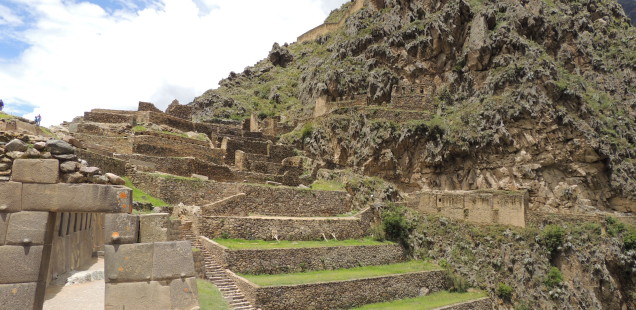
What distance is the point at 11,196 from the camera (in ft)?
22.3

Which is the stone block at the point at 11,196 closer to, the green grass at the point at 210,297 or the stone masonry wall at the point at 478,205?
the green grass at the point at 210,297

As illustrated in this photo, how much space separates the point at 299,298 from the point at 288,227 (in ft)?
15.5

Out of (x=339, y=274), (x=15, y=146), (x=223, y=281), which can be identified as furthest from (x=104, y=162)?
(x=15, y=146)

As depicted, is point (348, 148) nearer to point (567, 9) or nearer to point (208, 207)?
point (208, 207)

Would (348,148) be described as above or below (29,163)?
above

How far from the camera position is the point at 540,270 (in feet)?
71.5

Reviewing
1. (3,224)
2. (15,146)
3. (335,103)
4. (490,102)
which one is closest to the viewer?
(3,224)

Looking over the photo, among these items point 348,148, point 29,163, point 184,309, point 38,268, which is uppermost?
point 348,148

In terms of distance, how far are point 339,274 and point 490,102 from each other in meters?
22.4

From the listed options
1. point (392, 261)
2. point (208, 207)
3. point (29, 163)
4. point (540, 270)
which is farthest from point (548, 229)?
point (29, 163)

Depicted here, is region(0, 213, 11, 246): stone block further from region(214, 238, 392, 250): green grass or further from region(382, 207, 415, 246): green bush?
region(382, 207, 415, 246): green bush

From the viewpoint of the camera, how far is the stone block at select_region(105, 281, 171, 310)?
6.87m

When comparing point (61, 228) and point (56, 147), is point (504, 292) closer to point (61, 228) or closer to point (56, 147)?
point (61, 228)

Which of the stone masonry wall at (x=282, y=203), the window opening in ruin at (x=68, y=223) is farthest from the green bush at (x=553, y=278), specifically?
the window opening in ruin at (x=68, y=223)
